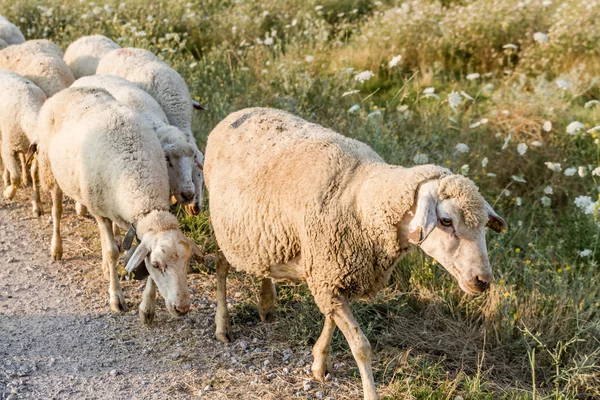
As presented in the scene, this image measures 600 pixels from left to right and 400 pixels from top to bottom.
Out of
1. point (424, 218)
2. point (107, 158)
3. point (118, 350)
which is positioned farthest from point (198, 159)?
point (424, 218)

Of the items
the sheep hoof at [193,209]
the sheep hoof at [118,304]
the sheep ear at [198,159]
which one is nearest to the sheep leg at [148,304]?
the sheep hoof at [118,304]

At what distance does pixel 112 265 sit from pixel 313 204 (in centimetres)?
198

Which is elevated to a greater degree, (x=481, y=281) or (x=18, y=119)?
(x=481, y=281)

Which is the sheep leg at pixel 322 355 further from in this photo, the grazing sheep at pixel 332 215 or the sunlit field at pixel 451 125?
the sunlit field at pixel 451 125

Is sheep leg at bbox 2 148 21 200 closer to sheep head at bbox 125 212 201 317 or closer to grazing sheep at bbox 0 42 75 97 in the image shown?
grazing sheep at bbox 0 42 75 97

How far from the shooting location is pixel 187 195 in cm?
508

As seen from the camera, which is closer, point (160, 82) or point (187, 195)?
point (187, 195)

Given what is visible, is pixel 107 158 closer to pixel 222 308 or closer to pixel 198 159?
pixel 198 159

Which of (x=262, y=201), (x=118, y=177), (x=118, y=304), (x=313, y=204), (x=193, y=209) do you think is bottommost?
(x=118, y=304)

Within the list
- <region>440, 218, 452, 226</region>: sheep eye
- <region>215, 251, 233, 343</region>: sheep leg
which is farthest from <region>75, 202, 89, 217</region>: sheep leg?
<region>440, 218, 452, 226</region>: sheep eye

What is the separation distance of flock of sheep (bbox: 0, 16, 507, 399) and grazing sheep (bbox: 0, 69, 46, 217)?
0.15 feet

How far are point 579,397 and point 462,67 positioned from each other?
6.17m

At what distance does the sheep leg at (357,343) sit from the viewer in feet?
11.6

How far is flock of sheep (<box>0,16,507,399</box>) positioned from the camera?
128 inches
